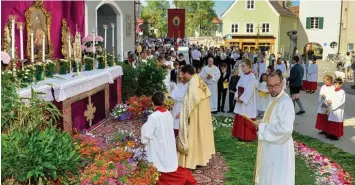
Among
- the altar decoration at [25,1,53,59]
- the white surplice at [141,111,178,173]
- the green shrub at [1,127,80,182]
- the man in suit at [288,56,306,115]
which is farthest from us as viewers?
the man in suit at [288,56,306,115]

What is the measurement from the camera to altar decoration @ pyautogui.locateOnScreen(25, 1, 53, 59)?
948 cm

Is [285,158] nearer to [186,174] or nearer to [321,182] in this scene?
[186,174]

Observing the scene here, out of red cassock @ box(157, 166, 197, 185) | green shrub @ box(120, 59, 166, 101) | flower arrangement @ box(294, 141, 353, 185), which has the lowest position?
flower arrangement @ box(294, 141, 353, 185)

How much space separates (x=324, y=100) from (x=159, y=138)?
5.22 m

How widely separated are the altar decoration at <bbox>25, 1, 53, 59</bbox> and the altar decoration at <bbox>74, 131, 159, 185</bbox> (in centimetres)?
457

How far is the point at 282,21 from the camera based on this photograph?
46219 mm

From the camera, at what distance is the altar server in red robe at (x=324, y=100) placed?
31.4 feet

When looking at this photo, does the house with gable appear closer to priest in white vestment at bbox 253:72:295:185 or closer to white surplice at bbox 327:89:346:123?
white surplice at bbox 327:89:346:123

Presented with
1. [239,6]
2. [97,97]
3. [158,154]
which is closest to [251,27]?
[239,6]

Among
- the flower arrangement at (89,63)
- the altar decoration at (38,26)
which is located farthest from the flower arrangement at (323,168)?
the altar decoration at (38,26)

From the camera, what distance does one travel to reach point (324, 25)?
42.5 m

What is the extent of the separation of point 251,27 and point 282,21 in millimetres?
3442

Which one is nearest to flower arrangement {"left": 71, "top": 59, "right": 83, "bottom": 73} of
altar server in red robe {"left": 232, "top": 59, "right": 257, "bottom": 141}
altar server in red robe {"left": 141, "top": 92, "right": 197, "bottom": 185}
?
altar server in red robe {"left": 141, "top": 92, "right": 197, "bottom": 185}

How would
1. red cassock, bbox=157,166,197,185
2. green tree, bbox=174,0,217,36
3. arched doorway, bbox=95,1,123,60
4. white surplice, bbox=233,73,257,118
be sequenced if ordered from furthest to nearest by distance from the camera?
green tree, bbox=174,0,217,36 < arched doorway, bbox=95,1,123,60 < white surplice, bbox=233,73,257,118 < red cassock, bbox=157,166,197,185
